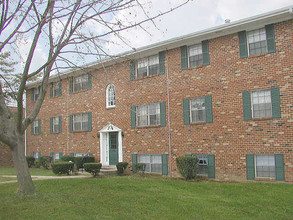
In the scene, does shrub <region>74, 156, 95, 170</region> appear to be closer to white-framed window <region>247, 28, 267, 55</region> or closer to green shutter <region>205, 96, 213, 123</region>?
green shutter <region>205, 96, 213, 123</region>

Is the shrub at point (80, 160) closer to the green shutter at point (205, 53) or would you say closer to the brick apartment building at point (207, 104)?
the brick apartment building at point (207, 104)

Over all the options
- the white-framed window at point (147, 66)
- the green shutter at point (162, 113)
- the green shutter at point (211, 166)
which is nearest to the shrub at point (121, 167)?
the green shutter at point (162, 113)

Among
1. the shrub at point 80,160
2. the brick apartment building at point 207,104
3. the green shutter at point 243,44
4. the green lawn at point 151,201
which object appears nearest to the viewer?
the green lawn at point 151,201

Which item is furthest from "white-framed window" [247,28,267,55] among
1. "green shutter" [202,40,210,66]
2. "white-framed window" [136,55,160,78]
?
"white-framed window" [136,55,160,78]

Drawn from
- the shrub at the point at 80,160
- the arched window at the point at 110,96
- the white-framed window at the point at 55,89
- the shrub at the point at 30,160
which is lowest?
the shrub at the point at 30,160

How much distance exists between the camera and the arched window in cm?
1722

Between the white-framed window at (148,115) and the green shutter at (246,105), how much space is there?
4.43m

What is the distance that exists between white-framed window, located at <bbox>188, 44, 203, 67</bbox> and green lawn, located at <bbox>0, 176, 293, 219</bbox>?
230 inches

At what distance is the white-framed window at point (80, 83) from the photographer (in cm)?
1903

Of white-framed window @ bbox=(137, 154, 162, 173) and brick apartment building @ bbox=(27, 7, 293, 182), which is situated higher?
brick apartment building @ bbox=(27, 7, 293, 182)

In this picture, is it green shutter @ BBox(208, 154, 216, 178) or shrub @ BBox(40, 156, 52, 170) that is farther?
shrub @ BBox(40, 156, 52, 170)

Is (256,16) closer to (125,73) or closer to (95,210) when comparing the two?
(125,73)

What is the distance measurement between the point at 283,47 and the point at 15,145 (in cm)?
1034

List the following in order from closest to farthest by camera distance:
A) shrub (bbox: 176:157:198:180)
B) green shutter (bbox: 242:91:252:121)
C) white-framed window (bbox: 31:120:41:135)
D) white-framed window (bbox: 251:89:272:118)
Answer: white-framed window (bbox: 251:89:272:118) < green shutter (bbox: 242:91:252:121) < shrub (bbox: 176:157:198:180) < white-framed window (bbox: 31:120:41:135)
